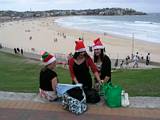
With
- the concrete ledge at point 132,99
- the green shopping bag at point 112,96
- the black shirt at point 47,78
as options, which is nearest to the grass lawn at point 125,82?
the concrete ledge at point 132,99

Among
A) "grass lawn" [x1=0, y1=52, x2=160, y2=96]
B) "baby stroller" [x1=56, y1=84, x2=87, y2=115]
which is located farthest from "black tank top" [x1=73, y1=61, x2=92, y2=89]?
"grass lawn" [x1=0, y1=52, x2=160, y2=96]

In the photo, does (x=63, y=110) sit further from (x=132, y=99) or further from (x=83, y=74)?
(x=132, y=99)

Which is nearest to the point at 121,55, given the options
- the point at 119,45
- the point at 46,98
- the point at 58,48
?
the point at 119,45

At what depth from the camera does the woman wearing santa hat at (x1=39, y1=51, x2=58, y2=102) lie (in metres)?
6.26

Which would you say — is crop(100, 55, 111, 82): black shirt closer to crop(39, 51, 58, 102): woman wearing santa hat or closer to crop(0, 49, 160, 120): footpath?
crop(0, 49, 160, 120): footpath

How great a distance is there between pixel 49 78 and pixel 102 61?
1.12 m

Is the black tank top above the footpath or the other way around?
above

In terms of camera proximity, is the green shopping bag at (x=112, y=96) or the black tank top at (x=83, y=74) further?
the black tank top at (x=83, y=74)

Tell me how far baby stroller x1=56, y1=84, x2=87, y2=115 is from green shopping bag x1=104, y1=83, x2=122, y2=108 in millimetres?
478

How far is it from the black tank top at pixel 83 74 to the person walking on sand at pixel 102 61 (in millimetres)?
239

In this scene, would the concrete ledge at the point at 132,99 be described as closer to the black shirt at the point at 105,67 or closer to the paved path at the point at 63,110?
the paved path at the point at 63,110

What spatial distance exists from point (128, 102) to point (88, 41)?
3810 centimetres

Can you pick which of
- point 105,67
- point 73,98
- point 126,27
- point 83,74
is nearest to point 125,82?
point 105,67

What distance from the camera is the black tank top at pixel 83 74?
249 inches
